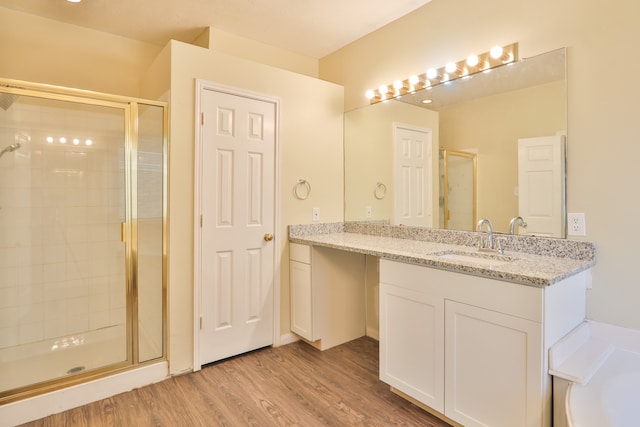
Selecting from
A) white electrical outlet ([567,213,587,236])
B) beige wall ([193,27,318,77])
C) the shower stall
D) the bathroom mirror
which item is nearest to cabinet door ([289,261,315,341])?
the bathroom mirror

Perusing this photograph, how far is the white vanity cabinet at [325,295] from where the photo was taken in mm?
2689

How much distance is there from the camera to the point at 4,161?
2293 millimetres

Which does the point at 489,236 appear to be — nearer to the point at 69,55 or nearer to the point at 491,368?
the point at 491,368

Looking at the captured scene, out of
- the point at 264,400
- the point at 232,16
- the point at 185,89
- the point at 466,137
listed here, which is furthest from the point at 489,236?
the point at 232,16

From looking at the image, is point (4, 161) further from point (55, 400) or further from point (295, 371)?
point (295, 371)

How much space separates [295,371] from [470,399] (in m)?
1.19

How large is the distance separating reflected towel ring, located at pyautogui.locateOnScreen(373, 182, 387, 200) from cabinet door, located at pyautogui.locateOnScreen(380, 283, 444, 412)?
103 cm

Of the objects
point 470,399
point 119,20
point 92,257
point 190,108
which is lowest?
point 470,399

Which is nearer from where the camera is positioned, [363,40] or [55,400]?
[55,400]

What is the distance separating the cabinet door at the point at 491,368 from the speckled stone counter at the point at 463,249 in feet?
0.64

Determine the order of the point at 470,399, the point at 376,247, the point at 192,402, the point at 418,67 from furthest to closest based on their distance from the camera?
the point at 418,67
the point at 376,247
the point at 192,402
the point at 470,399

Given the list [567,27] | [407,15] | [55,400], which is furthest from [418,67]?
[55,400]

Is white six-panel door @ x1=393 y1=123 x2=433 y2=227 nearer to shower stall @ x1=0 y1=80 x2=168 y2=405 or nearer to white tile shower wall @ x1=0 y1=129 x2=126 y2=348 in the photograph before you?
shower stall @ x1=0 y1=80 x2=168 y2=405

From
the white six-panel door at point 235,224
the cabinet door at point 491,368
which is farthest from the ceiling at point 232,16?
the cabinet door at point 491,368
